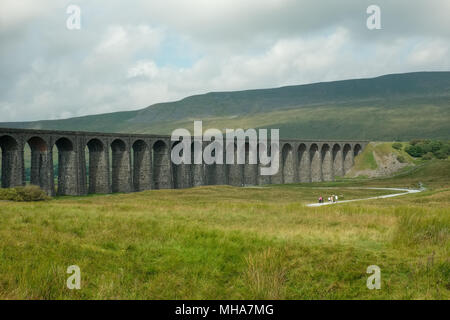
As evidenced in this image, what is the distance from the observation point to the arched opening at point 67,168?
65.2 meters

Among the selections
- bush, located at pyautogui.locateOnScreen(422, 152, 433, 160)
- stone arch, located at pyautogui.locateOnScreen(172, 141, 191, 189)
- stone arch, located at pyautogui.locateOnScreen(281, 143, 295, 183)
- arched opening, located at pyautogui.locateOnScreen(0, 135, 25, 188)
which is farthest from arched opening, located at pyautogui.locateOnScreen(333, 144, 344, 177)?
arched opening, located at pyautogui.locateOnScreen(0, 135, 25, 188)

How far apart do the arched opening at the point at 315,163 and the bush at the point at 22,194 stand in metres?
84.8

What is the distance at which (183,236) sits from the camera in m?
15.4

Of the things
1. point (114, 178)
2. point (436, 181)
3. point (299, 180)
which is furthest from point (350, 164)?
point (114, 178)

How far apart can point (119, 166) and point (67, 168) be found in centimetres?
1090

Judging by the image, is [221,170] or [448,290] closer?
[448,290]

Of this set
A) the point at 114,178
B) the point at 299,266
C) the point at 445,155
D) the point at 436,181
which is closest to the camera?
the point at 299,266

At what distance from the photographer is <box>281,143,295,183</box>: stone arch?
112 meters

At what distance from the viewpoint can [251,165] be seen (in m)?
105

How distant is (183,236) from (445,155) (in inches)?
4496

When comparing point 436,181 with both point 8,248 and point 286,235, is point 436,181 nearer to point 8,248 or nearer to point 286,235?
point 286,235

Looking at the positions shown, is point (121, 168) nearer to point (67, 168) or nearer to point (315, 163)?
point (67, 168)
